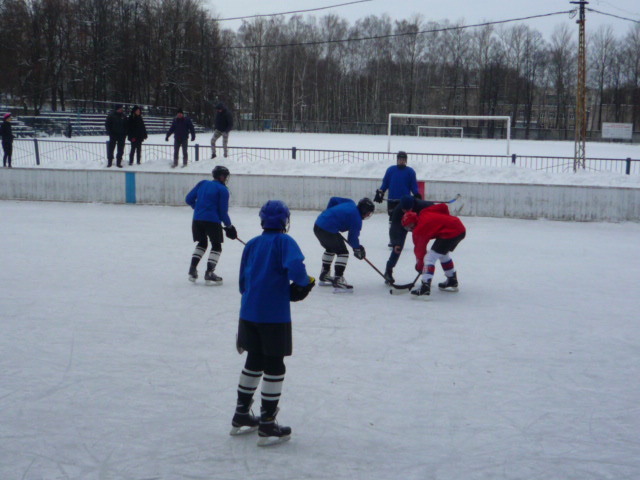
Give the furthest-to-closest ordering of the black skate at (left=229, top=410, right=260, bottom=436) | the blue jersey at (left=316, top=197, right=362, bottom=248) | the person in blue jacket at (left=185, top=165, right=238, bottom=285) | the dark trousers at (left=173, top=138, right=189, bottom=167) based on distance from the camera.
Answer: the dark trousers at (left=173, top=138, right=189, bottom=167), the person in blue jacket at (left=185, top=165, right=238, bottom=285), the blue jersey at (left=316, top=197, right=362, bottom=248), the black skate at (left=229, top=410, right=260, bottom=436)

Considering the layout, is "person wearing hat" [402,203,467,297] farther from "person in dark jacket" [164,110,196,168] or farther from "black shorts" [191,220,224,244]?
"person in dark jacket" [164,110,196,168]

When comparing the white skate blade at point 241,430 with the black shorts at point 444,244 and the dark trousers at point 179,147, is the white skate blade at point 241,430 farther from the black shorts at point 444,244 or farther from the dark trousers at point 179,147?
the dark trousers at point 179,147

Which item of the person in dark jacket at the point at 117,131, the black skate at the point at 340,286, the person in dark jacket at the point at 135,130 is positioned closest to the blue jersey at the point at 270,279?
the black skate at the point at 340,286

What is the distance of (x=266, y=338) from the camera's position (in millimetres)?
4172

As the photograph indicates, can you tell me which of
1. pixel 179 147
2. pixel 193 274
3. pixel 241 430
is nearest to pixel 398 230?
pixel 193 274

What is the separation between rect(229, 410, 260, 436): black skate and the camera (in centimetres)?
432

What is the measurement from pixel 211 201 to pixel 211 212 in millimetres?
138

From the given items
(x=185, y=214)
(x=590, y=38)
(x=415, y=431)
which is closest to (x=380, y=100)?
(x=590, y=38)

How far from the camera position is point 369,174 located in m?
19.1

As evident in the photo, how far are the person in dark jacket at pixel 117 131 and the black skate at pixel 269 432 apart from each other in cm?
1634

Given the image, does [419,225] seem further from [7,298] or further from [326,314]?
[7,298]

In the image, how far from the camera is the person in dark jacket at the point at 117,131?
62.6 feet

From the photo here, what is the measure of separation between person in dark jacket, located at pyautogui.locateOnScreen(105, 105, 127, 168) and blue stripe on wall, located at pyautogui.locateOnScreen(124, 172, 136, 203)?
10.1 ft

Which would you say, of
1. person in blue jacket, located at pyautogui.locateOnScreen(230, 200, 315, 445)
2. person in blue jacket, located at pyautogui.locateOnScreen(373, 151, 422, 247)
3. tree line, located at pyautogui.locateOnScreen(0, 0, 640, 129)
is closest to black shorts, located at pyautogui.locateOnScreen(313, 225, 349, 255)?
person in blue jacket, located at pyautogui.locateOnScreen(373, 151, 422, 247)
